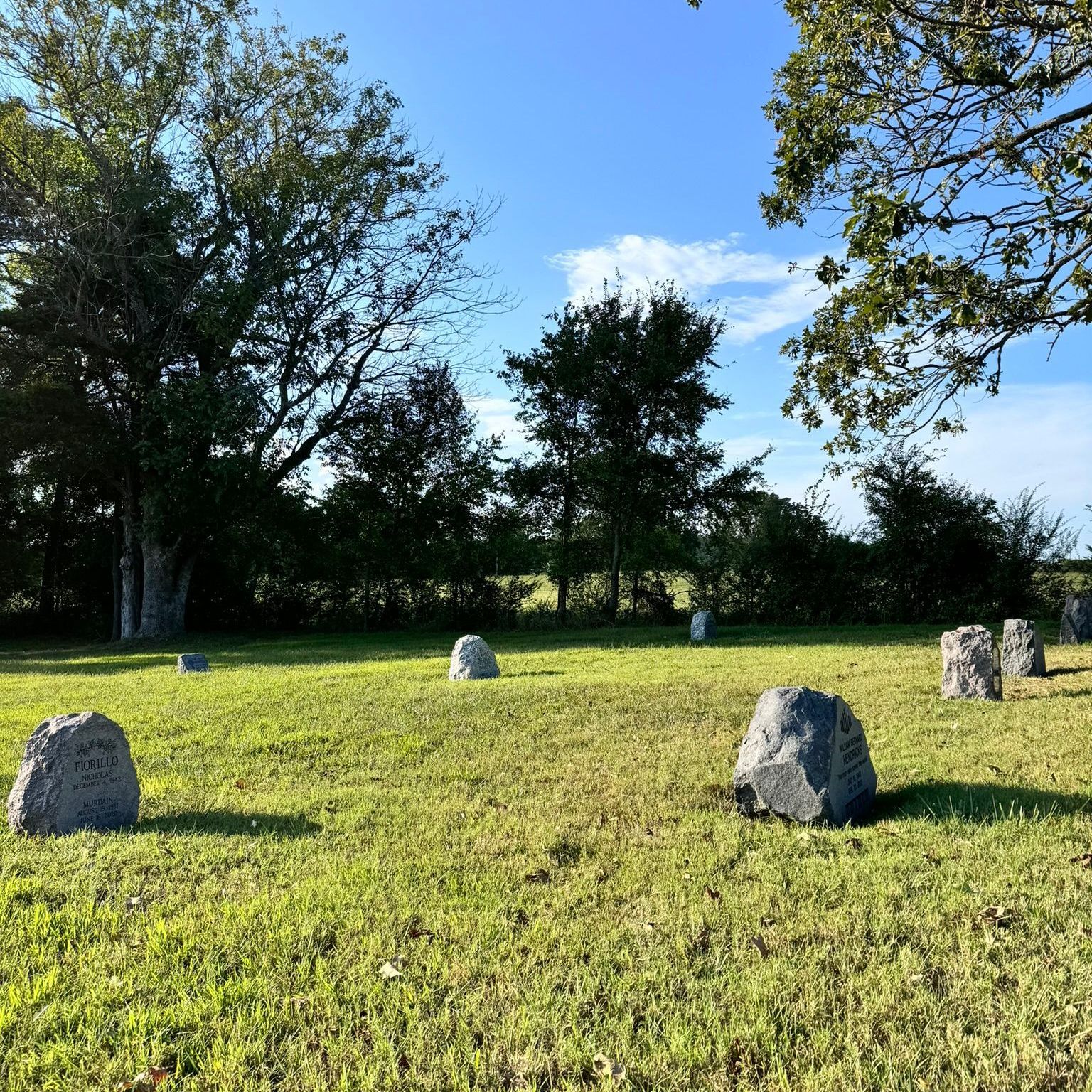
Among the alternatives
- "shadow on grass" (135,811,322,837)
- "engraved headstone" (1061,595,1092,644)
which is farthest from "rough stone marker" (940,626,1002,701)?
"shadow on grass" (135,811,322,837)

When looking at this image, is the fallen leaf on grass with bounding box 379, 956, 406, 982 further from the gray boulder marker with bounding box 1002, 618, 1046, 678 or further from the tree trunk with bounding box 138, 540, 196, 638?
the tree trunk with bounding box 138, 540, 196, 638

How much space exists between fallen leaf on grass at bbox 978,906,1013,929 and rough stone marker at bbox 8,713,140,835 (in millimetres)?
5927

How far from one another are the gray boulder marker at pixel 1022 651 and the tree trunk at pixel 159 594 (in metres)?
22.6

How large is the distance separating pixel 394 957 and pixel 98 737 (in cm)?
351

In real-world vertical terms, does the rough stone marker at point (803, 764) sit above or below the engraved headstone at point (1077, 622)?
below

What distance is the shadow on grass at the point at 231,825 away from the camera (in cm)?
573

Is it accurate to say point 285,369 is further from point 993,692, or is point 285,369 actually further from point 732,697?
point 993,692

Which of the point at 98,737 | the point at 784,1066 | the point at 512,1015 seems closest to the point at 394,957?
the point at 512,1015

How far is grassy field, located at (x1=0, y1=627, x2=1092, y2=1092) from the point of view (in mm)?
3145

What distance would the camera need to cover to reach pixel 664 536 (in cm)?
2372

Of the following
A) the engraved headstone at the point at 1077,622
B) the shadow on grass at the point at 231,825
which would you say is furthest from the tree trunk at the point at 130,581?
the engraved headstone at the point at 1077,622

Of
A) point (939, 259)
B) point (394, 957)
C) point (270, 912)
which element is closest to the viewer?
point (394, 957)

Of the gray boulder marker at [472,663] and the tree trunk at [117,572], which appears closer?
the gray boulder marker at [472,663]

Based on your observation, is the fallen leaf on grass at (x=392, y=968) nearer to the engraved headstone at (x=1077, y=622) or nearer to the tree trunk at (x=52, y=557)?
the engraved headstone at (x=1077, y=622)
